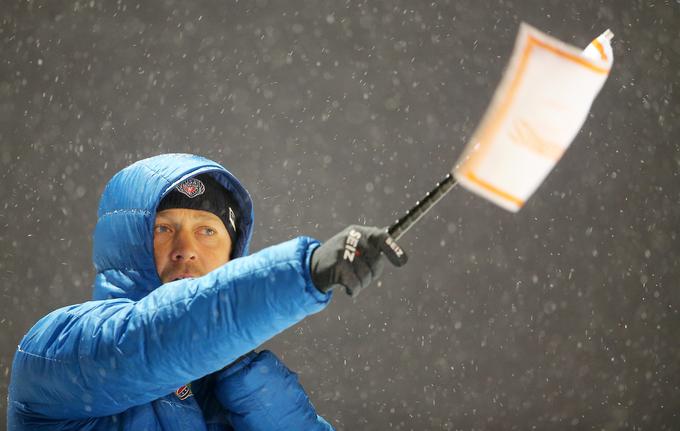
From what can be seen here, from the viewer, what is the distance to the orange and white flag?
1061 millimetres

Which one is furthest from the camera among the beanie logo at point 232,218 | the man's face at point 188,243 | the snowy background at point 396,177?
the snowy background at point 396,177

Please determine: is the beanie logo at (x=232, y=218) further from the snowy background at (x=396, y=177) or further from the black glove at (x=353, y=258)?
the snowy background at (x=396, y=177)

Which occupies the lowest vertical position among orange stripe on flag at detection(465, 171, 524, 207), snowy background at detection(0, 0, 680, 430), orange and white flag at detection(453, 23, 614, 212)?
snowy background at detection(0, 0, 680, 430)

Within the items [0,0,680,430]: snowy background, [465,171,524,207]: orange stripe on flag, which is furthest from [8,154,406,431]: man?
[0,0,680,430]: snowy background

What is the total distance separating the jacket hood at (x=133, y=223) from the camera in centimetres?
146

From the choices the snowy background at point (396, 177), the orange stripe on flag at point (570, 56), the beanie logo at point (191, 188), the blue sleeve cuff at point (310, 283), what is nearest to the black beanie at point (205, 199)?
the beanie logo at point (191, 188)

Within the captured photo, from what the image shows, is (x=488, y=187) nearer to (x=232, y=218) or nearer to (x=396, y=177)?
(x=232, y=218)

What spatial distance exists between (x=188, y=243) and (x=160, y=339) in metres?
0.44

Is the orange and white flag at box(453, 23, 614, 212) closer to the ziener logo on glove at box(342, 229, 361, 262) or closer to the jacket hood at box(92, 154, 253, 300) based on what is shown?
the ziener logo on glove at box(342, 229, 361, 262)

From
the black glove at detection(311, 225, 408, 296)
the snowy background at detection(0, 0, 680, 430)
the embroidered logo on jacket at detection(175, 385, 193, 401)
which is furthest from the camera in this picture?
the snowy background at detection(0, 0, 680, 430)

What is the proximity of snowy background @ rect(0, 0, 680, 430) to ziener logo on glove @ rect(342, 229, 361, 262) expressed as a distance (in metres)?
2.32

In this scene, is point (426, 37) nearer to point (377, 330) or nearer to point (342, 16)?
point (342, 16)

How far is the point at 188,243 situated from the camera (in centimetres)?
152

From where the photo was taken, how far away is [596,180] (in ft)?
12.4
